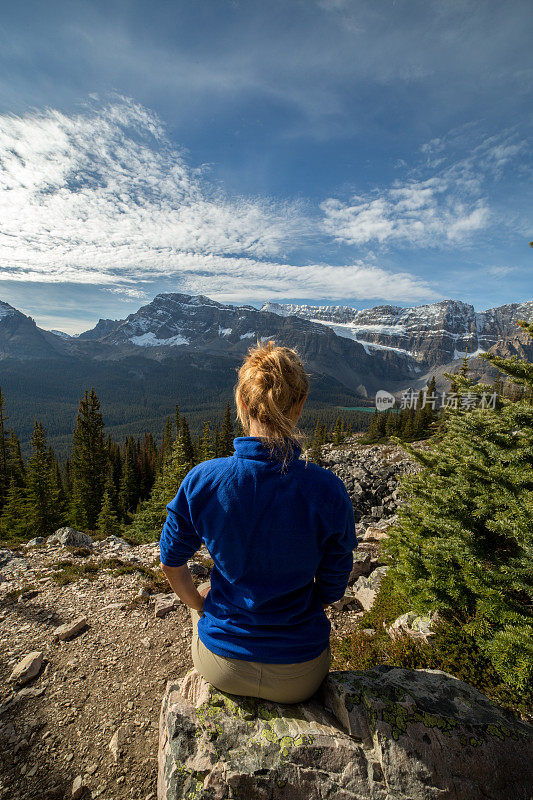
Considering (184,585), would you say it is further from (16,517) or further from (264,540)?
(16,517)

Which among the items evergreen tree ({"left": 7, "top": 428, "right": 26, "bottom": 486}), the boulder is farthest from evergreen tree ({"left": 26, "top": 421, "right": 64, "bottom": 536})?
the boulder

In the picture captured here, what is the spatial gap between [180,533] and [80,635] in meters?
5.86

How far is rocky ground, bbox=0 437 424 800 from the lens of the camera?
12.1 ft

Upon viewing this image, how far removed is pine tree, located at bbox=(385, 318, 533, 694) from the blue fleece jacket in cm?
334

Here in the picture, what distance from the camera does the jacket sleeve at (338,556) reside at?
2.24 m

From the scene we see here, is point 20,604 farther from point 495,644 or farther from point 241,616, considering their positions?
point 495,644

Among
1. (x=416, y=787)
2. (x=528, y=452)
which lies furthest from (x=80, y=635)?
(x=528, y=452)

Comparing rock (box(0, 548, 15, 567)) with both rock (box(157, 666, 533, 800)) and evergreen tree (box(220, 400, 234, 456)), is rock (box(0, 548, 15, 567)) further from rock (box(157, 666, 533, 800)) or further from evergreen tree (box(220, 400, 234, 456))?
evergreen tree (box(220, 400, 234, 456))

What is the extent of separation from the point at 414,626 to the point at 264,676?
4294 millimetres

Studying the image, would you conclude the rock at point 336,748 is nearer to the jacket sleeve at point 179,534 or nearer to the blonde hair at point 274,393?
the jacket sleeve at point 179,534

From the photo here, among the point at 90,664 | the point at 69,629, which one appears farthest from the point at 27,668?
the point at 69,629

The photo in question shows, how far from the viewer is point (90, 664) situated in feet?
18.0

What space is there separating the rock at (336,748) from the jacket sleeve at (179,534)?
123 cm

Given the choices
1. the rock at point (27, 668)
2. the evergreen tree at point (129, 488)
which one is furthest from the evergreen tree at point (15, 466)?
the rock at point (27, 668)
